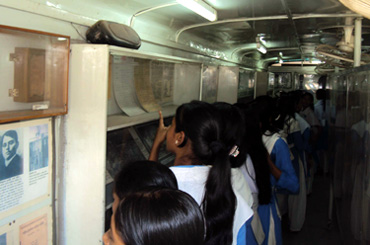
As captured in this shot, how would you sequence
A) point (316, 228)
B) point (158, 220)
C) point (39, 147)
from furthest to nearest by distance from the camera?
point (316, 228)
point (39, 147)
point (158, 220)

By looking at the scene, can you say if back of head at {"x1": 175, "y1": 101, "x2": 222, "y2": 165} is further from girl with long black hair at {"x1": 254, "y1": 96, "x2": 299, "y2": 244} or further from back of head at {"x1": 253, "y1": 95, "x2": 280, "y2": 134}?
back of head at {"x1": 253, "y1": 95, "x2": 280, "y2": 134}

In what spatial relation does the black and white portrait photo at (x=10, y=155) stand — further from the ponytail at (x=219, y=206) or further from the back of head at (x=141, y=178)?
the ponytail at (x=219, y=206)

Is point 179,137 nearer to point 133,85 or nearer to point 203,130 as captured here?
point 203,130

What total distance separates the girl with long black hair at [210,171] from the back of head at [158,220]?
0.55 m

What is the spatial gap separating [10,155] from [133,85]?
1246 mm

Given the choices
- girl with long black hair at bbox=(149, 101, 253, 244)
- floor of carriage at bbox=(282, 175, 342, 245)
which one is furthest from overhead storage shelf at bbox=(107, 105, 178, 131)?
floor of carriage at bbox=(282, 175, 342, 245)

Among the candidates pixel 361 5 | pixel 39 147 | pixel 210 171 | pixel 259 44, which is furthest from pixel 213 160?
pixel 259 44

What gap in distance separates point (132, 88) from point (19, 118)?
1.19 m

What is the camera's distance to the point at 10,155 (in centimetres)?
173

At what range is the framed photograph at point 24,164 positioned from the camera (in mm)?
1711

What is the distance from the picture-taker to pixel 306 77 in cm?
1007

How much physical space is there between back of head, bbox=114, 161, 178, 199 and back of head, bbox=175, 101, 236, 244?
22cm

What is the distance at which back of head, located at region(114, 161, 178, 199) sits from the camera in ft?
4.14

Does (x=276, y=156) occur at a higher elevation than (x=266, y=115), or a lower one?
lower
